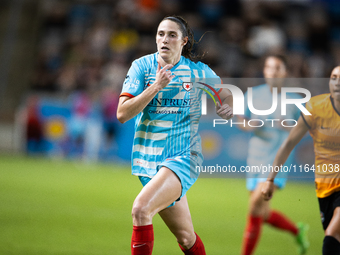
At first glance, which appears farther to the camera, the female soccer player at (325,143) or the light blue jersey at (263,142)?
the light blue jersey at (263,142)

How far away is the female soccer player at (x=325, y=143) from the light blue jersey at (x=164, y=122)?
2.61ft

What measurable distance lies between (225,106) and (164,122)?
497mm

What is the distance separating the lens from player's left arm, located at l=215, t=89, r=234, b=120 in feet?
12.4

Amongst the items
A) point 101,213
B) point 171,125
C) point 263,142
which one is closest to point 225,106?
point 171,125

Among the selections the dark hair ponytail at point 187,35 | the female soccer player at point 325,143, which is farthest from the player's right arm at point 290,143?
the dark hair ponytail at point 187,35

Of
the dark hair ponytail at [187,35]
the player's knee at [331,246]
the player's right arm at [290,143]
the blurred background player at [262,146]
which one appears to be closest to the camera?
the player's knee at [331,246]

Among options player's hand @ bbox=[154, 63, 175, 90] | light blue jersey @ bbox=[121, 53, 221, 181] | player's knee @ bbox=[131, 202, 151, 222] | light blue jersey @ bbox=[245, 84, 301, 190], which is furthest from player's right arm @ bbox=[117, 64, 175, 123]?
light blue jersey @ bbox=[245, 84, 301, 190]

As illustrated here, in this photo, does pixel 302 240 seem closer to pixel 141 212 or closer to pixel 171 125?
pixel 171 125

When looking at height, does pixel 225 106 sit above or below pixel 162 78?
below

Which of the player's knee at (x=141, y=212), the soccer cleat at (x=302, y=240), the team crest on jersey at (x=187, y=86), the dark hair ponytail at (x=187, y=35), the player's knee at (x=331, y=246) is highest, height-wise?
the dark hair ponytail at (x=187, y=35)

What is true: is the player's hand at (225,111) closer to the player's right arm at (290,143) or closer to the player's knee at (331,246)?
the player's right arm at (290,143)

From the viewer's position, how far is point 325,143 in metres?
3.86

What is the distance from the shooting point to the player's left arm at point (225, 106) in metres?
3.77

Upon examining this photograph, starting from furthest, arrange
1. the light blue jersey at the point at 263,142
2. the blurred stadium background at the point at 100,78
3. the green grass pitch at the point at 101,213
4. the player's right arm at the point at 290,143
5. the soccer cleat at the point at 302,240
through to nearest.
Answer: the blurred stadium background at the point at 100,78 < the soccer cleat at the point at 302,240 < the green grass pitch at the point at 101,213 < the light blue jersey at the point at 263,142 < the player's right arm at the point at 290,143
